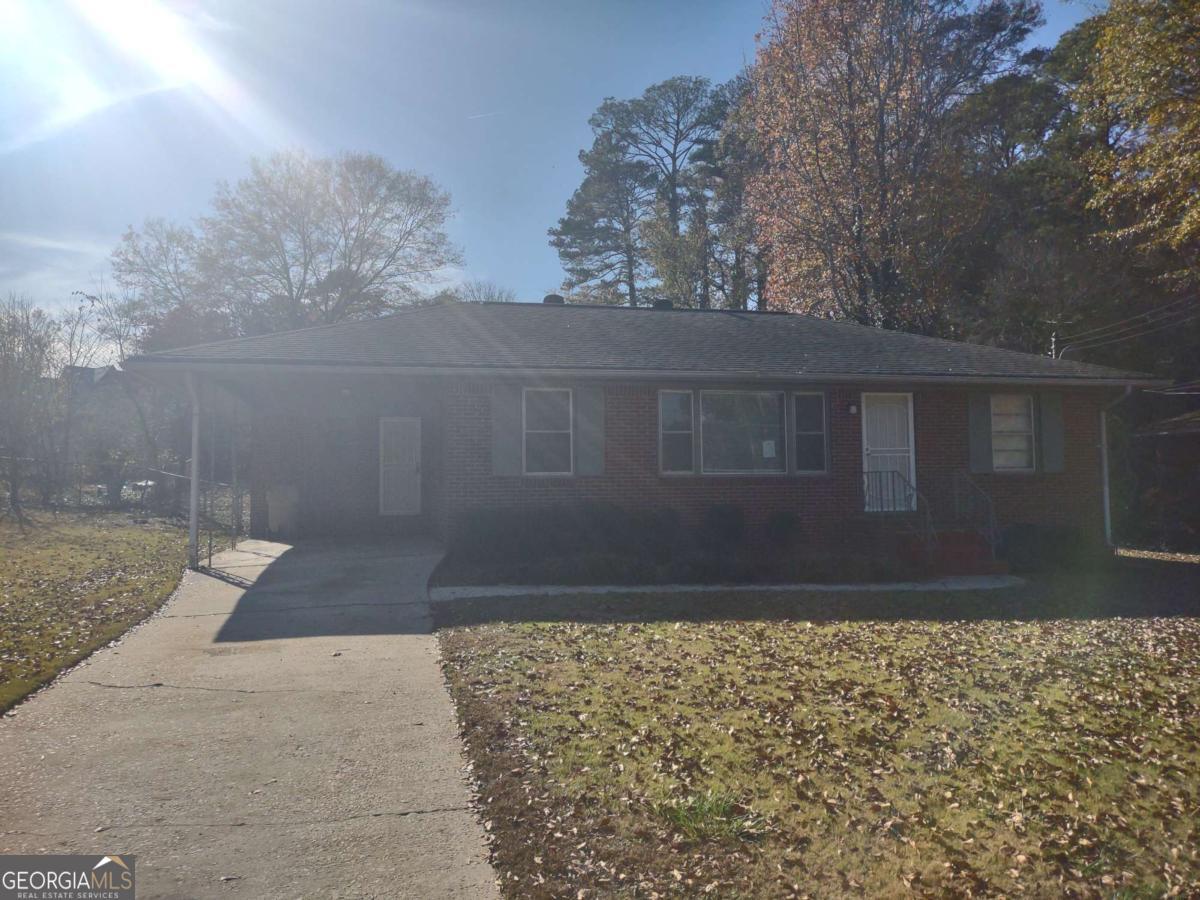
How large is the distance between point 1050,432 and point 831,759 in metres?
11.8

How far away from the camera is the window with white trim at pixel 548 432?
13.3 meters

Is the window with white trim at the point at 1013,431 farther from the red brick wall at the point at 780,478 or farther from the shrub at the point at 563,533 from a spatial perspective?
the shrub at the point at 563,533

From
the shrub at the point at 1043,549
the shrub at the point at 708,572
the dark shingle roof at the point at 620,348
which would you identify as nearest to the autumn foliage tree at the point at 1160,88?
the dark shingle roof at the point at 620,348

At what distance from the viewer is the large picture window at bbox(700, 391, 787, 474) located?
45.3 ft

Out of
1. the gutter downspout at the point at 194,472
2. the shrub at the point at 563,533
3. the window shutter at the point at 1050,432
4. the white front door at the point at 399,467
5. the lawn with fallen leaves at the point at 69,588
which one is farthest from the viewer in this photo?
the white front door at the point at 399,467

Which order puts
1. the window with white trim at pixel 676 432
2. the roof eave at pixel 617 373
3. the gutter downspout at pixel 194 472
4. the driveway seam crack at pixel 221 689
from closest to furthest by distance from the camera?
the driveway seam crack at pixel 221 689
the roof eave at pixel 617 373
the gutter downspout at pixel 194 472
the window with white trim at pixel 676 432

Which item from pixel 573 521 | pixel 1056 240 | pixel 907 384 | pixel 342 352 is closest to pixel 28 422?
pixel 342 352

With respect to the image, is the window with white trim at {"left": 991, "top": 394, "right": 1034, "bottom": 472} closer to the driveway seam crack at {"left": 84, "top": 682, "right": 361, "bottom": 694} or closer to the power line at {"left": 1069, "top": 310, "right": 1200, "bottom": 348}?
the power line at {"left": 1069, "top": 310, "right": 1200, "bottom": 348}

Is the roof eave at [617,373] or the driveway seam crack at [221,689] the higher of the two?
the roof eave at [617,373]

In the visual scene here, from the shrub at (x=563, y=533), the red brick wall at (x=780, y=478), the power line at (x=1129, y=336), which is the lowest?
the shrub at (x=563, y=533)

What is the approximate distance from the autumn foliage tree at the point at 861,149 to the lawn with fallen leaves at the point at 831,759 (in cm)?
1622

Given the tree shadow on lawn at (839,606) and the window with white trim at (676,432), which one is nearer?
the tree shadow on lawn at (839,606)

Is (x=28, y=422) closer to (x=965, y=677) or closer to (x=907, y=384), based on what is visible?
(x=907, y=384)

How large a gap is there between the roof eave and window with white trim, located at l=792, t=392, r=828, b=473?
1.42 feet
